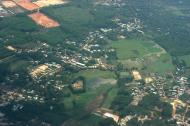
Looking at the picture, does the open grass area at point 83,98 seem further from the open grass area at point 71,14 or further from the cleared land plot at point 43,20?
the open grass area at point 71,14

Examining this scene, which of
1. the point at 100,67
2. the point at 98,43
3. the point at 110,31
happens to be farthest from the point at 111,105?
the point at 110,31

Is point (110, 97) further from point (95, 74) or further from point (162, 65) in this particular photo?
point (162, 65)

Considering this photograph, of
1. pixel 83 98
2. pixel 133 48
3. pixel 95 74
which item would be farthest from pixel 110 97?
pixel 133 48

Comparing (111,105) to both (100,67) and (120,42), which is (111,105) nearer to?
(100,67)

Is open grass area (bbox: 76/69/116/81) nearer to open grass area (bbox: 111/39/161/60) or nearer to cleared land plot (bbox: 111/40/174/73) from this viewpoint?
cleared land plot (bbox: 111/40/174/73)

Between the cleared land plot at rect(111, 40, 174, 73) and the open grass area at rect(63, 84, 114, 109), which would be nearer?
the open grass area at rect(63, 84, 114, 109)

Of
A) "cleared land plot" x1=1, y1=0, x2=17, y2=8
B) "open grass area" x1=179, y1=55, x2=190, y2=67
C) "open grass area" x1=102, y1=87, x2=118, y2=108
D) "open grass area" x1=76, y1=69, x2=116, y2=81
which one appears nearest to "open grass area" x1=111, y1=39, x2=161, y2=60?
"open grass area" x1=179, y1=55, x2=190, y2=67
